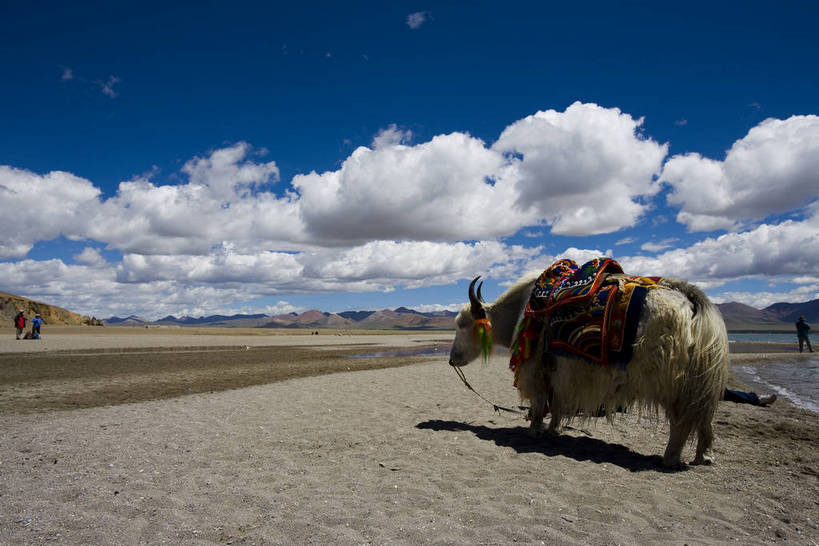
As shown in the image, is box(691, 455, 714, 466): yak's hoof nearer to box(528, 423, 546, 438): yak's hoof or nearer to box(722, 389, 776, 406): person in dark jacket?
box(528, 423, 546, 438): yak's hoof

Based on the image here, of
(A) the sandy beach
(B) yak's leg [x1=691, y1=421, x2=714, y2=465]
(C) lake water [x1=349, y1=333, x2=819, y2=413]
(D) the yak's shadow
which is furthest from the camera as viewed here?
Result: (C) lake water [x1=349, y1=333, x2=819, y2=413]

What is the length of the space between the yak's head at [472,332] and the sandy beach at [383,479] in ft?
3.85

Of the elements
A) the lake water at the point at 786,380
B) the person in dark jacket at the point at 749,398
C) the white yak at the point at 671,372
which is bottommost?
the lake water at the point at 786,380

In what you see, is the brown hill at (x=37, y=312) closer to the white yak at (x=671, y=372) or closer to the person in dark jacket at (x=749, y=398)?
the white yak at (x=671, y=372)

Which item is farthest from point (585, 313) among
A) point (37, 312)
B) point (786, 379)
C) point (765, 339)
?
point (37, 312)

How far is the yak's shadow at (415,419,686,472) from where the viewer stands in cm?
538

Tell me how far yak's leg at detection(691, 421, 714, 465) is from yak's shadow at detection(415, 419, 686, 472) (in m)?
0.28

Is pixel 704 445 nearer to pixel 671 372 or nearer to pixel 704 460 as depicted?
pixel 704 460

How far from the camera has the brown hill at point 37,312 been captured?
78.2 meters

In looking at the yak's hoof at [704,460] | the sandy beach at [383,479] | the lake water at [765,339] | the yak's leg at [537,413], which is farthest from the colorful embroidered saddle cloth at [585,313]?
the lake water at [765,339]

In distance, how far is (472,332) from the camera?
7.34m

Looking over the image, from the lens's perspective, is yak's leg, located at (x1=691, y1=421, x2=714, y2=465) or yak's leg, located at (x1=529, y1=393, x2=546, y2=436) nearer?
yak's leg, located at (x1=691, y1=421, x2=714, y2=465)

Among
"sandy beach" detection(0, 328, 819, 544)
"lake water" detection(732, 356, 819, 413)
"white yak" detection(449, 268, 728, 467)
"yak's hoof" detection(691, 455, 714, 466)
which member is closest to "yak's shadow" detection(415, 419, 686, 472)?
"sandy beach" detection(0, 328, 819, 544)

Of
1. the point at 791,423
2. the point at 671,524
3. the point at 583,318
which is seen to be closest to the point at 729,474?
the point at 671,524
